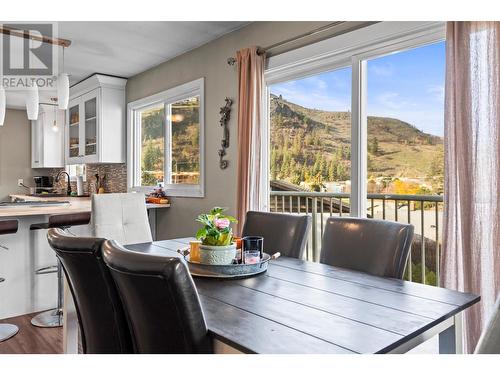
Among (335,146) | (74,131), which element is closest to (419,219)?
(335,146)

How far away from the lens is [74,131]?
5.78 m

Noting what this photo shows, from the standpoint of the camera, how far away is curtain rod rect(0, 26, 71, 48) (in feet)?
11.0

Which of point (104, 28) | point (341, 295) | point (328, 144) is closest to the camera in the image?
point (341, 295)

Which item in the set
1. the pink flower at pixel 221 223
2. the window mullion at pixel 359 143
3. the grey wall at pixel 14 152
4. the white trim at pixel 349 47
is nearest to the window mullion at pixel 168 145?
the white trim at pixel 349 47

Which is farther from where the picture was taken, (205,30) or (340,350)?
(205,30)

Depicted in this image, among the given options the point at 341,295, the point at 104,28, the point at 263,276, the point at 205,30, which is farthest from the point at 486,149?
the point at 104,28

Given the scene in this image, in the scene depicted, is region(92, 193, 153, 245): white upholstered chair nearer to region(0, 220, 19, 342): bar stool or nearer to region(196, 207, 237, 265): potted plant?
region(0, 220, 19, 342): bar stool

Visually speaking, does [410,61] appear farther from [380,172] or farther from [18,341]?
[18,341]

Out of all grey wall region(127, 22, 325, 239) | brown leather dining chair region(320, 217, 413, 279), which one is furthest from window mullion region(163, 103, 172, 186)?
brown leather dining chair region(320, 217, 413, 279)

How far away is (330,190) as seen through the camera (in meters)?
3.69

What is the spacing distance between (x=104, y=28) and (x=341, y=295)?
3.17m

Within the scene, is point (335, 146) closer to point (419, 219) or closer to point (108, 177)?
point (419, 219)

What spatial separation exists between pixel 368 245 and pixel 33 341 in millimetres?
2387

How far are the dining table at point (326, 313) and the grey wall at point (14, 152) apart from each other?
6.76 metres
